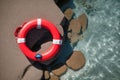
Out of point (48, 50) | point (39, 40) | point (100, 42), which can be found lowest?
point (100, 42)

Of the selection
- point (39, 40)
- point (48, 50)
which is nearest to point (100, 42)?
point (48, 50)

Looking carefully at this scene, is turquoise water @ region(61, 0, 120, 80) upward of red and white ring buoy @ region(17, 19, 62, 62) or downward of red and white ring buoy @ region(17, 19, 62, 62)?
downward

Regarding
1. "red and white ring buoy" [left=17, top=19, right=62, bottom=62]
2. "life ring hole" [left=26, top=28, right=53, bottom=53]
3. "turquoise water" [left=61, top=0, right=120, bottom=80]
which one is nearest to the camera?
"red and white ring buoy" [left=17, top=19, right=62, bottom=62]

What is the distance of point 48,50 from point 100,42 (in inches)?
77.7

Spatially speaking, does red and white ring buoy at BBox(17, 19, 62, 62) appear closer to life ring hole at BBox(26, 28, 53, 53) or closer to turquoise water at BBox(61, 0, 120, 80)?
life ring hole at BBox(26, 28, 53, 53)

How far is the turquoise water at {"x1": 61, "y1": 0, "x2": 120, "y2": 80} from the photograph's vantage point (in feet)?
28.7

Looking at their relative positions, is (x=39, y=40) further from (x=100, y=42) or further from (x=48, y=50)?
(x=100, y=42)

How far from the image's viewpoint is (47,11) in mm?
8703

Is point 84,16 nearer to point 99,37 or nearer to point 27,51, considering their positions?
point 99,37

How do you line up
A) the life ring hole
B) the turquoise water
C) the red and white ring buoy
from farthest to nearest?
the turquoise water → the life ring hole → the red and white ring buoy

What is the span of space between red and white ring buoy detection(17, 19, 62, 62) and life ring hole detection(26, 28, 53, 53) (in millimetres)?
239

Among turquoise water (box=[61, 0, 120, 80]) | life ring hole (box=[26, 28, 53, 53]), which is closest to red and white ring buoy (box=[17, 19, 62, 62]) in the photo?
life ring hole (box=[26, 28, 53, 53])

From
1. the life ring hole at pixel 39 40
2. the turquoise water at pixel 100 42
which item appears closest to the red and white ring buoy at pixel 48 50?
the life ring hole at pixel 39 40

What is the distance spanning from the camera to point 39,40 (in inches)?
338
